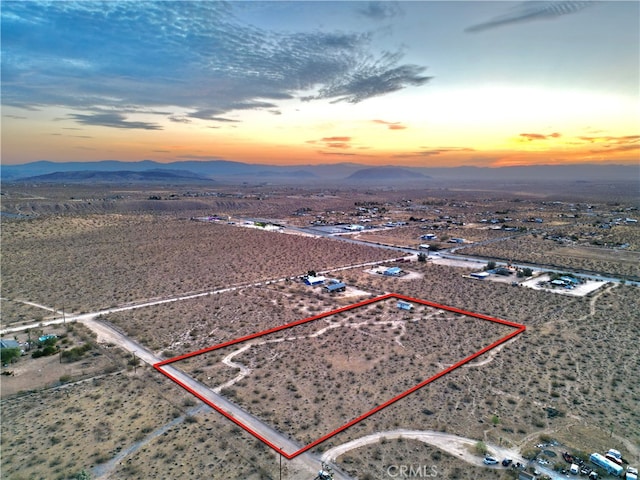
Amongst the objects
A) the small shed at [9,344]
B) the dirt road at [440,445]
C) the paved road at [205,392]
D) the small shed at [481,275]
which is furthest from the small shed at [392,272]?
the small shed at [9,344]

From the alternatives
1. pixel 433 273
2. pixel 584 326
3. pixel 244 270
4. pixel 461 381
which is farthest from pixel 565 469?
pixel 244 270

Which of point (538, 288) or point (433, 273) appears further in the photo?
point (433, 273)

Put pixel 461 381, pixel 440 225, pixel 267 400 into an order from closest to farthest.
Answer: pixel 267 400, pixel 461 381, pixel 440 225

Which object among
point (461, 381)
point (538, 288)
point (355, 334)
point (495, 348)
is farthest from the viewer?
point (538, 288)

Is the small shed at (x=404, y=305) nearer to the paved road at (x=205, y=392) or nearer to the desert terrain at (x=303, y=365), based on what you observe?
the desert terrain at (x=303, y=365)

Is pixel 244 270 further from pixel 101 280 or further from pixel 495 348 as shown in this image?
pixel 495 348

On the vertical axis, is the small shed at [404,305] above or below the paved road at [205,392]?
above

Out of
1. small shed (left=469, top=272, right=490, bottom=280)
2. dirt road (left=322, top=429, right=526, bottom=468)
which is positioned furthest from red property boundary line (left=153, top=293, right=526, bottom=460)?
small shed (left=469, top=272, right=490, bottom=280)

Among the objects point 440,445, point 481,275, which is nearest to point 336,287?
point 481,275

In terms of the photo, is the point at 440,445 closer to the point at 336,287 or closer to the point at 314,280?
the point at 336,287
